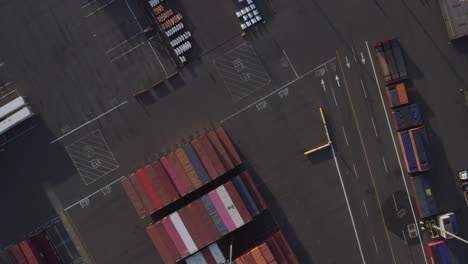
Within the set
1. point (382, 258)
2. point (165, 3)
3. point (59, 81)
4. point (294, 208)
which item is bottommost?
point (382, 258)

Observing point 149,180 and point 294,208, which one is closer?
point 149,180

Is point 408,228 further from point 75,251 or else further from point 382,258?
Result: point 75,251

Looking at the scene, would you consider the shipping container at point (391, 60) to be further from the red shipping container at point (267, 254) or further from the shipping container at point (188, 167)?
the shipping container at point (188, 167)

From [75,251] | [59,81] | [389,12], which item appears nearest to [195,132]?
[59,81]

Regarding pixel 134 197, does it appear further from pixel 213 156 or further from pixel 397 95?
pixel 397 95

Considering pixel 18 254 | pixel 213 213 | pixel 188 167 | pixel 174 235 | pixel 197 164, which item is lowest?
pixel 174 235

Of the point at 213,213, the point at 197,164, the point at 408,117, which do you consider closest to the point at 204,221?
the point at 213,213

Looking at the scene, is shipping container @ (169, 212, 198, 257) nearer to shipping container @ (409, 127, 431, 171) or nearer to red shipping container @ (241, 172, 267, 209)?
red shipping container @ (241, 172, 267, 209)
